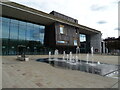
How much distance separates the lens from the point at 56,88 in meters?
4.47

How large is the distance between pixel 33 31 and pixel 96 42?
3414cm

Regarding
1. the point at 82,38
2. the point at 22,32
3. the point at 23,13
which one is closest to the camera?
the point at 23,13

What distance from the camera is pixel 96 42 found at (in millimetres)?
51812

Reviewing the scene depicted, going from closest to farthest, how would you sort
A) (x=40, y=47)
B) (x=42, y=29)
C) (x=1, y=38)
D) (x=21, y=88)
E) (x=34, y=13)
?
(x=21, y=88), (x=1, y=38), (x=34, y=13), (x=40, y=47), (x=42, y=29)

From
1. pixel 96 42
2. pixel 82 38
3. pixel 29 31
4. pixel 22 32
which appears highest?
pixel 29 31

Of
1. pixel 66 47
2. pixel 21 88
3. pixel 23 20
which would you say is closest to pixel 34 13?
pixel 23 20

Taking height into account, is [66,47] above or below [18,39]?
below

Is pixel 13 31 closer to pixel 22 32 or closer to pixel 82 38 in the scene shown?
pixel 22 32

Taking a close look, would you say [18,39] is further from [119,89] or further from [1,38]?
[119,89]

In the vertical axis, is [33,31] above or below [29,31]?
above

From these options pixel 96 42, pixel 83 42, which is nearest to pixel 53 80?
pixel 83 42

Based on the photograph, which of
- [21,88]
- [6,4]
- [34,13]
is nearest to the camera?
[21,88]

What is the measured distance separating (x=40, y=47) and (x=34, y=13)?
10740 millimetres

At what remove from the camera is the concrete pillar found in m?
50.8
